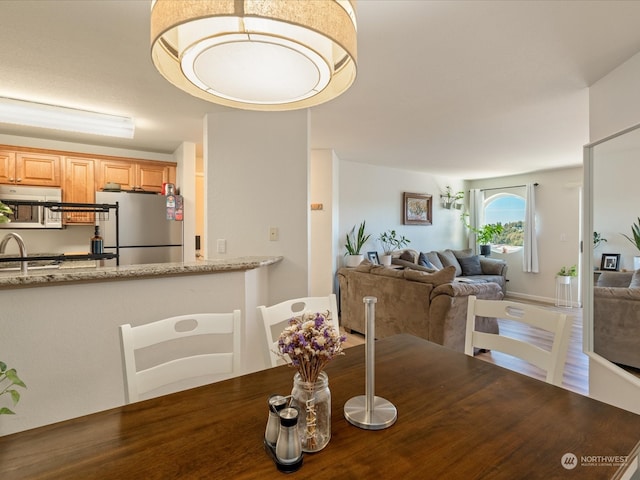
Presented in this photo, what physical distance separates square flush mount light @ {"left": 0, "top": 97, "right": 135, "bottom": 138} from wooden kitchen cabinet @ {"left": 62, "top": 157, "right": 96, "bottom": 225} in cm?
94

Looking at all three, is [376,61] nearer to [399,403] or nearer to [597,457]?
[399,403]

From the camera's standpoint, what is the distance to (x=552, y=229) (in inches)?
232

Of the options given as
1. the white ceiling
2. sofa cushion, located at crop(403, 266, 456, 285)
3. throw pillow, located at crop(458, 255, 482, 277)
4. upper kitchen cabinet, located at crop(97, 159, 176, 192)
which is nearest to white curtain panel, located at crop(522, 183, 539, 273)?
throw pillow, located at crop(458, 255, 482, 277)

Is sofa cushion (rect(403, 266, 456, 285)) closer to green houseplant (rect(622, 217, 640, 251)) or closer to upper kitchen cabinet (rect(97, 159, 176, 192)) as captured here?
green houseplant (rect(622, 217, 640, 251))

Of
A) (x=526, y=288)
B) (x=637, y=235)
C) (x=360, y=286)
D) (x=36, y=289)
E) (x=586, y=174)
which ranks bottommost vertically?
(x=526, y=288)

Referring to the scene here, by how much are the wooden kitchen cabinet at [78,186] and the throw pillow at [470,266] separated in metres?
5.80

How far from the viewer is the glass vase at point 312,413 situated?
79cm

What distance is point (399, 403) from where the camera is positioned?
102 centimetres

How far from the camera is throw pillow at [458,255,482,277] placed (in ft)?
20.0

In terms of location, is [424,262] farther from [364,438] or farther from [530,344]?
[364,438]

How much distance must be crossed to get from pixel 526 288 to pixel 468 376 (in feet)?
20.0

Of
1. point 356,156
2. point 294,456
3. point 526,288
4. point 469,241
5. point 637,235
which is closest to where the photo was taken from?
point 294,456

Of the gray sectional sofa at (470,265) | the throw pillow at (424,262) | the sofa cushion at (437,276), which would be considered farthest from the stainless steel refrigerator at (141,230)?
the gray sectional sofa at (470,265)

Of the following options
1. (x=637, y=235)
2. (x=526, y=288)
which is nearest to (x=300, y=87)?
(x=637, y=235)
